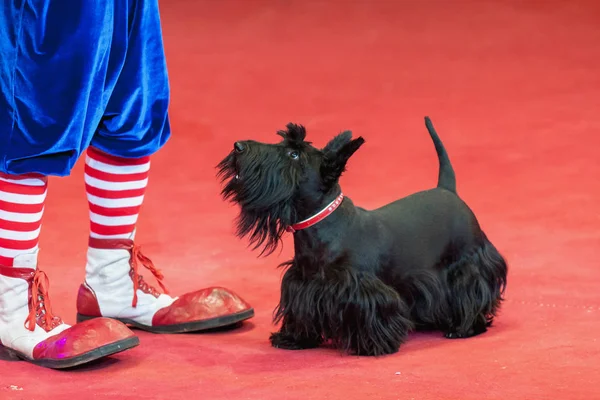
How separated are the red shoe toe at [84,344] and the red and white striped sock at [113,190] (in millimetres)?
281

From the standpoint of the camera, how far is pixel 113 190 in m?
2.04

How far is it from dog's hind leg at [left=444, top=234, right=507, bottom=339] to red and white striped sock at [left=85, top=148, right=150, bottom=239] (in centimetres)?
72

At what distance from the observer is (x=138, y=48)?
1.96 metres

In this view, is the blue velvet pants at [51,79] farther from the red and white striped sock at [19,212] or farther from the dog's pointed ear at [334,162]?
the dog's pointed ear at [334,162]

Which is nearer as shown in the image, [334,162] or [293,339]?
[334,162]

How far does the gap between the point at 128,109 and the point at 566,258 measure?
1.42 m

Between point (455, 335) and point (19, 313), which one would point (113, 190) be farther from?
point (455, 335)

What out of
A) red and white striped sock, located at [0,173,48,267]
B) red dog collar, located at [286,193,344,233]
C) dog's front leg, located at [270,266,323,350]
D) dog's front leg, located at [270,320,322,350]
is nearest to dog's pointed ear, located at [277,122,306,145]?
red dog collar, located at [286,193,344,233]

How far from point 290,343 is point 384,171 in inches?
69.6

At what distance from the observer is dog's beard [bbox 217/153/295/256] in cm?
191

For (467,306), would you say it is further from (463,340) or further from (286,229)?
(286,229)

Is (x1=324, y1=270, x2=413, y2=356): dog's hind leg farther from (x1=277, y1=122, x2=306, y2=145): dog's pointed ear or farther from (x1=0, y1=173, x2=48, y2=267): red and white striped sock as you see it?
(x1=0, y1=173, x2=48, y2=267): red and white striped sock

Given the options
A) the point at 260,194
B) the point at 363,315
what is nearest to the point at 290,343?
the point at 363,315

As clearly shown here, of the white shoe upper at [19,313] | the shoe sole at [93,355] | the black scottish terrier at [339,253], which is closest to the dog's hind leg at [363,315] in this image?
the black scottish terrier at [339,253]
